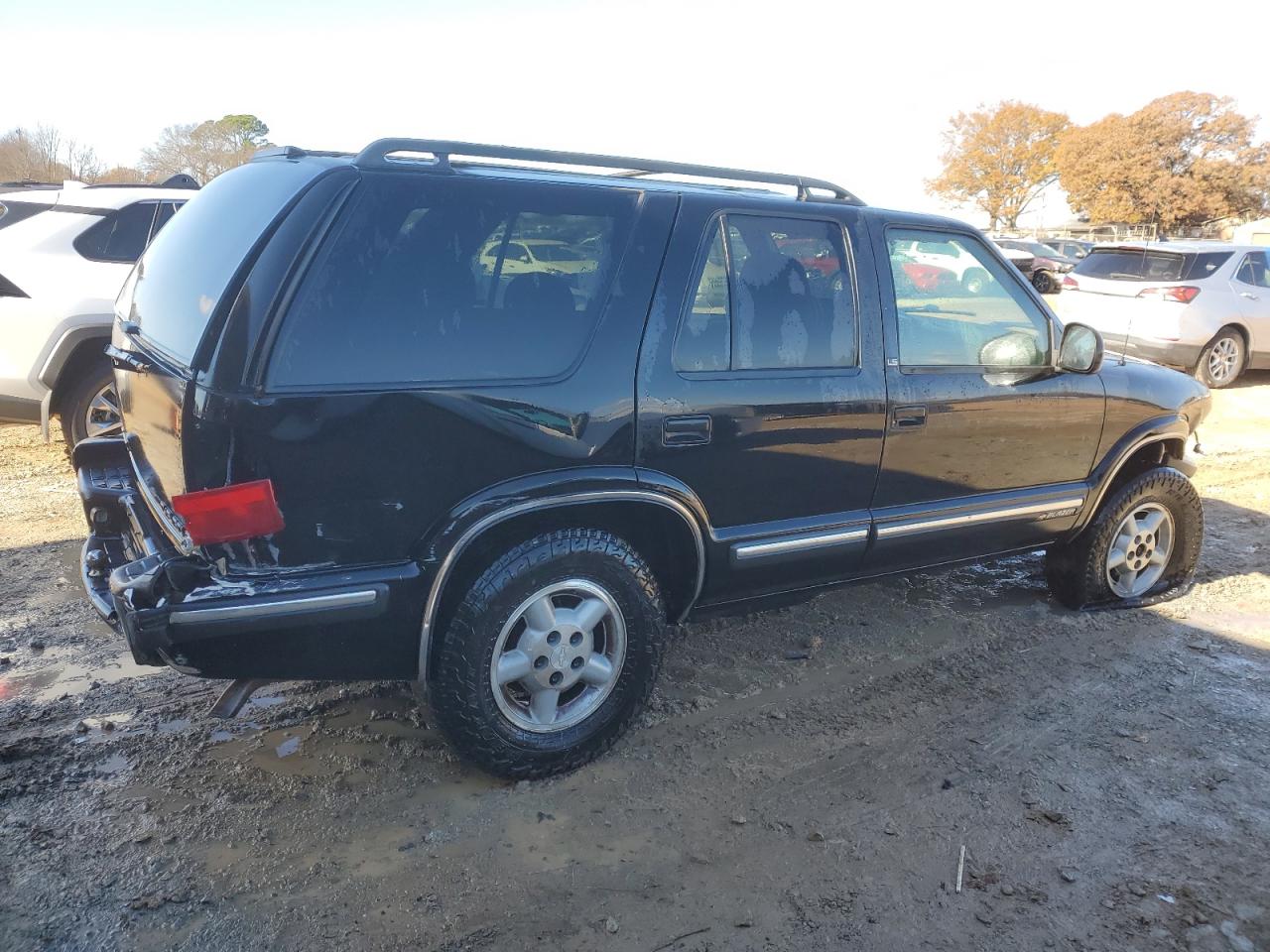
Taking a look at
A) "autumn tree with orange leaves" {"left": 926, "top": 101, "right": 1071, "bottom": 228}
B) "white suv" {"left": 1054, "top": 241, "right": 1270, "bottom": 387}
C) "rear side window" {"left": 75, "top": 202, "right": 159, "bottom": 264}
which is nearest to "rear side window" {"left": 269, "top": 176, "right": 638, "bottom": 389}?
"rear side window" {"left": 75, "top": 202, "right": 159, "bottom": 264}

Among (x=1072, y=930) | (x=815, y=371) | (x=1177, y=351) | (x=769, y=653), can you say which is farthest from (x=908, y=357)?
(x=1177, y=351)

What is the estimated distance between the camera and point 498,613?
2.86 meters

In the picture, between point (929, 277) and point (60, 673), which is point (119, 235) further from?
point (929, 277)

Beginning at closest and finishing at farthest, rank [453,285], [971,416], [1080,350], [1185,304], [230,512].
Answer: [230,512] < [453,285] < [971,416] < [1080,350] < [1185,304]

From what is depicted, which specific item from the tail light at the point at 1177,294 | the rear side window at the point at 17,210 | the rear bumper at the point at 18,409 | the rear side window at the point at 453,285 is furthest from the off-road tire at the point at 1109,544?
the tail light at the point at 1177,294

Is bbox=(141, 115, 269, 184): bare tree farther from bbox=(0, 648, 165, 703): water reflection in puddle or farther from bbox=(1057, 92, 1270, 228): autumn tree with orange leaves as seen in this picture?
bbox=(1057, 92, 1270, 228): autumn tree with orange leaves

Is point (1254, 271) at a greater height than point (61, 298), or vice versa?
point (1254, 271)

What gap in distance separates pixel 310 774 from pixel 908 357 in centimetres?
266

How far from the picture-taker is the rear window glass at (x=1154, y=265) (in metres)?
10.7

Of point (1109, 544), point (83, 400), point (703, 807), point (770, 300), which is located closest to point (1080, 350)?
point (1109, 544)

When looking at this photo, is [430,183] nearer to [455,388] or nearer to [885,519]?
[455,388]

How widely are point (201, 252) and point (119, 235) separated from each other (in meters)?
3.88

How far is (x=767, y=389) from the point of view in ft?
10.7

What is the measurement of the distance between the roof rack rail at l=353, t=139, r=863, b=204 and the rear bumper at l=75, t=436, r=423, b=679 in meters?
1.23
